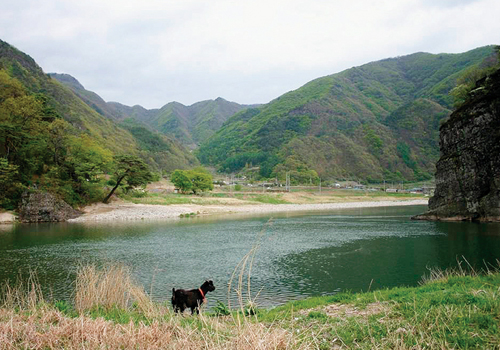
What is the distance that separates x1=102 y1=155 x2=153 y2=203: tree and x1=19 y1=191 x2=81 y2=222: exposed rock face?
7402 millimetres

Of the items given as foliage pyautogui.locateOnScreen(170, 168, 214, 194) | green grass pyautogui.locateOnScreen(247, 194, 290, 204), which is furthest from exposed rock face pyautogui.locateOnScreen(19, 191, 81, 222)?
green grass pyautogui.locateOnScreen(247, 194, 290, 204)

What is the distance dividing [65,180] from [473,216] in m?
51.3

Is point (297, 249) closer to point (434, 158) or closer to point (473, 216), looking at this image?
point (473, 216)

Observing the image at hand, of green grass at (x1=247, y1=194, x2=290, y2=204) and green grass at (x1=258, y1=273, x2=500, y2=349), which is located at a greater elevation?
green grass at (x1=258, y1=273, x2=500, y2=349)

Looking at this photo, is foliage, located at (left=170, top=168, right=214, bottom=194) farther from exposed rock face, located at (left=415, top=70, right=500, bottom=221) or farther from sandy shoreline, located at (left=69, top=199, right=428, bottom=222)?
exposed rock face, located at (left=415, top=70, right=500, bottom=221)

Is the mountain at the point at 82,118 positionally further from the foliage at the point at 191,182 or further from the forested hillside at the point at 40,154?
the foliage at the point at 191,182

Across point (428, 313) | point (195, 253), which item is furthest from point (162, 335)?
point (195, 253)

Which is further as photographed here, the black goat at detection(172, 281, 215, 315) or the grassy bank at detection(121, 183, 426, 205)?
the grassy bank at detection(121, 183, 426, 205)

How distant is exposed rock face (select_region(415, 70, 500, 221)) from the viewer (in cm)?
3488

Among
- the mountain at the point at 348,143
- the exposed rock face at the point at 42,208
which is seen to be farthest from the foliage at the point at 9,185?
the mountain at the point at 348,143

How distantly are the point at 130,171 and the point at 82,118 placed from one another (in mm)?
73789

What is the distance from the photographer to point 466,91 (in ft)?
144

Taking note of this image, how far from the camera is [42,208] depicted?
42.1 metres

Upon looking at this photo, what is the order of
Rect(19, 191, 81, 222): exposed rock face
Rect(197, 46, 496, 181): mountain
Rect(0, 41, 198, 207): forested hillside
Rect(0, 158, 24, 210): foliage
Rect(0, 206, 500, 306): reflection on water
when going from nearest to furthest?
Rect(0, 206, 500, 306): reflection on water, Rect(0, 158, 24, 210): foliage, Rect(19, 191, 81, 222): exposed rock face, Rect(0, 41, 198, 207): forested hillside, Rect(197, 46, 496, 181): mountain
